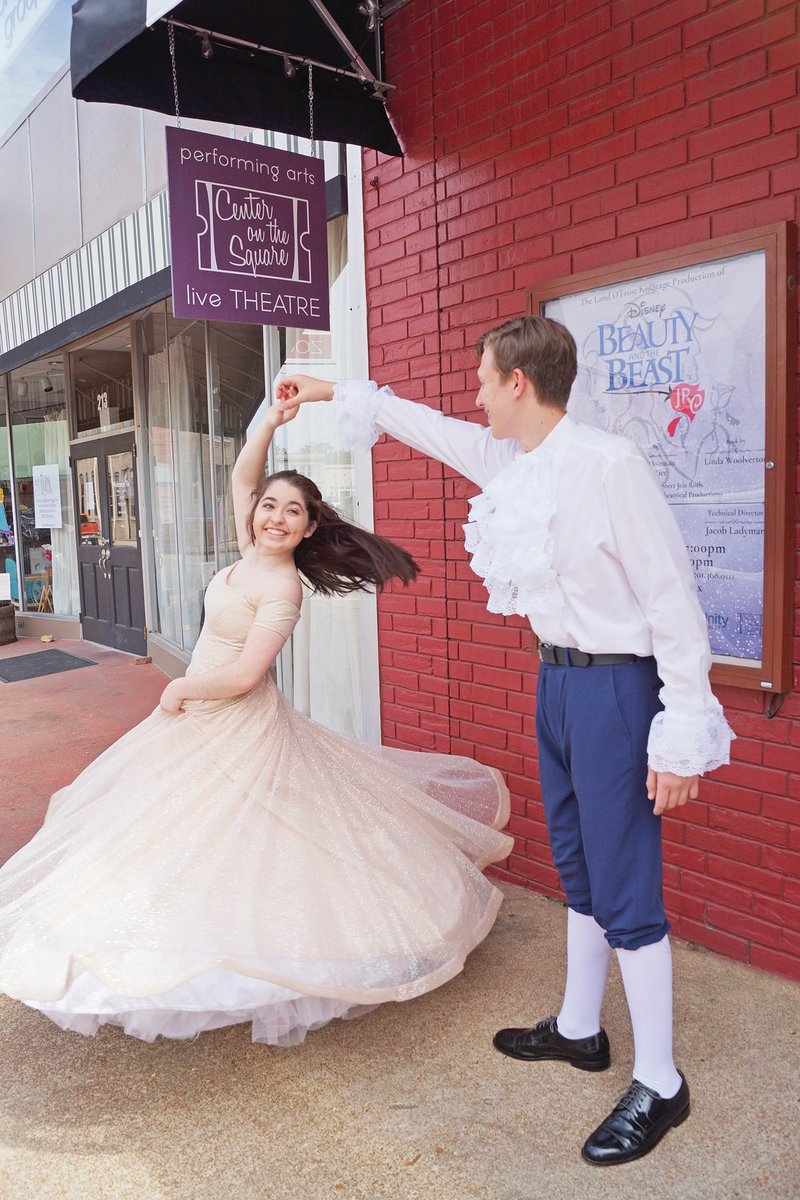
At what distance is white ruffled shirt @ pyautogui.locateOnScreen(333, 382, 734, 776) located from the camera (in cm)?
213

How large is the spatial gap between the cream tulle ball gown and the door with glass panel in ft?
23.7

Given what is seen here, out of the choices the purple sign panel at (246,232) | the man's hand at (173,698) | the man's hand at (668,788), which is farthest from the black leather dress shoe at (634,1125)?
the purple sign panel at (246,232)

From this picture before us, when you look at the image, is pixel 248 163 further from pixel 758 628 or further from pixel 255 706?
pixel 758 628

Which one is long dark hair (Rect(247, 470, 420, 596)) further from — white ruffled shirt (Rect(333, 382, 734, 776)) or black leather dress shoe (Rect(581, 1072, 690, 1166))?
black leather dress shoe (Rect(581, 1072, 690, 1166))

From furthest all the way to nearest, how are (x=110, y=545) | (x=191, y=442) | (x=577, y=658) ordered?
1. (x=110, y=545)
2. (x=191, y=442)
3. (x=577, y=658)

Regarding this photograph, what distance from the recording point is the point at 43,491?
40.5ft

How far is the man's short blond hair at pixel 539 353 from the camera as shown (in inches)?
89.7

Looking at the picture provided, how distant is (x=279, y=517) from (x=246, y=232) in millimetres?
1538

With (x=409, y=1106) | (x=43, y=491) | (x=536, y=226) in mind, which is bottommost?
(x=409, y=1106)

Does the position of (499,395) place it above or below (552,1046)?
above

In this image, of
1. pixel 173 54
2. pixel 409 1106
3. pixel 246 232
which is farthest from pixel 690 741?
pixel 173 54

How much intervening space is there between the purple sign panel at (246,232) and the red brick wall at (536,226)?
0.44 metres

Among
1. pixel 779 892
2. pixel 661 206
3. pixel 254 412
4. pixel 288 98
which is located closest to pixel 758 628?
pixel 779 892

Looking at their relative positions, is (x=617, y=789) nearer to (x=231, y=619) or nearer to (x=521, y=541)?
(x=521, y=541)
